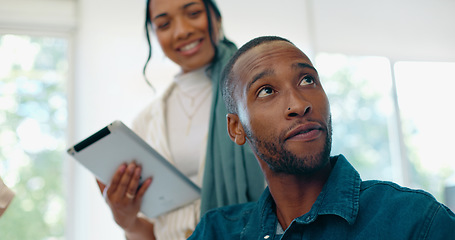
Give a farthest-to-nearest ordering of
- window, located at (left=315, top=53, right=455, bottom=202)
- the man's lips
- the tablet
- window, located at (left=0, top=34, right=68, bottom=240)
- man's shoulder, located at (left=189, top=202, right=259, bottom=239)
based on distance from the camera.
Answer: window, located at (left=315, top=53, right=455, bottom=202) → window, located at (left=0, top=34, right=68, bottom=240) → the tablet → man's shoulder, located at (left=189, top=202, right=259, bottom=239) → the man's lips

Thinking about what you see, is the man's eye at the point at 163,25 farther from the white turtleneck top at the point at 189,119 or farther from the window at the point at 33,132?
the window at the point at 33,132

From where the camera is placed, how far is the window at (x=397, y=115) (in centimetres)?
345

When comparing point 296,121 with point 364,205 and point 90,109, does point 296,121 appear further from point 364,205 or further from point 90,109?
point 90,109

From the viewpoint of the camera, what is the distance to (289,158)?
0.92 m

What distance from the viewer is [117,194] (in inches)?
52.2

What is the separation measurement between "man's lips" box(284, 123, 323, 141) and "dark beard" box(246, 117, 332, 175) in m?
0.02

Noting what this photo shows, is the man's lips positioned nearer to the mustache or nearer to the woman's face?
the mustache

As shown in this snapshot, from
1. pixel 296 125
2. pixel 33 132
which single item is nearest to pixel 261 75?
pixel 296 125

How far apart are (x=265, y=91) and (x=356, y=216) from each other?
0.31 m

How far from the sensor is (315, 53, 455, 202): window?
3449 millimetres

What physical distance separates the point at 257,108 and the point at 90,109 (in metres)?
2.17

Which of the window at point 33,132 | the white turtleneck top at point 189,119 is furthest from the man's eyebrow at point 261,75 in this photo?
the window at point 33,132

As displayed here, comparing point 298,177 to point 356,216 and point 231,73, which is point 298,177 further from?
point 231,73

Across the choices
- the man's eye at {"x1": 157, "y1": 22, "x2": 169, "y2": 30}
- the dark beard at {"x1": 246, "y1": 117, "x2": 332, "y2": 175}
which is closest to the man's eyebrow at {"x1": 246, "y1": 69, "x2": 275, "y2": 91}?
the dark beard at {"x1": 246, "y1": 117, "x2": 332, "y2": 175}
